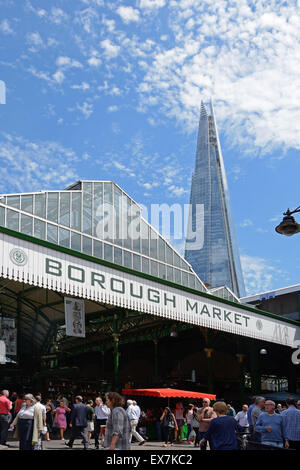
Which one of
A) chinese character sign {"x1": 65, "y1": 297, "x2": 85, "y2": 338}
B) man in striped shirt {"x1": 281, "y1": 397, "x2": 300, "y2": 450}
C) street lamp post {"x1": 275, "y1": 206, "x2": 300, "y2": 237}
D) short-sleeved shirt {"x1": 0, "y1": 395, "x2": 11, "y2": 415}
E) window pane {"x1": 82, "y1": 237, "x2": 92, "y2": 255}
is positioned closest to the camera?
man in striped shirt {"x1": 281, "y1": 397, "x2": 300, "y2": 450}

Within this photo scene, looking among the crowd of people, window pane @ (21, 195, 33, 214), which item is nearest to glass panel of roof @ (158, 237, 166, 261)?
window pane @ (21, 195, 33, 214)

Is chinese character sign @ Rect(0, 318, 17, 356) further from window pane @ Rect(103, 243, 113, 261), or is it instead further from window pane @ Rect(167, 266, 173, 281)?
window pane @ Rect(167, 266, 173, 281)

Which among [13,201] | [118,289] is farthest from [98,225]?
[118,289]

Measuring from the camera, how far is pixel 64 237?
25297 mm

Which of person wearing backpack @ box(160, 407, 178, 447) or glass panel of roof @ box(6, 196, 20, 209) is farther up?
glass panel of roof @ box(6, 196, 20, 209)

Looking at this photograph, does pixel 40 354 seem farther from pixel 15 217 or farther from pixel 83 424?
pixel 83 424

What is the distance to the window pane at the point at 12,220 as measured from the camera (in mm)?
23156

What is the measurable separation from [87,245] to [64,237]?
1435 mm

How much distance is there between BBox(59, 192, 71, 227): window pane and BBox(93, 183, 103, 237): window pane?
1669 mm

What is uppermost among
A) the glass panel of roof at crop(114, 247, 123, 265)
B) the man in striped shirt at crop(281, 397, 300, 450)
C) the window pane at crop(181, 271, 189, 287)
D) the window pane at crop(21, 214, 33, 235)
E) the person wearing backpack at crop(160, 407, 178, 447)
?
the window pane at crop(21, 214, 33, 235)

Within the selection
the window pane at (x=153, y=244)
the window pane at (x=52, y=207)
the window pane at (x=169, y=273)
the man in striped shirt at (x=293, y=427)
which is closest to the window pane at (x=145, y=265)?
the window pane at (x=153, y=244)

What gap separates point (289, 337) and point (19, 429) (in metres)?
22.1

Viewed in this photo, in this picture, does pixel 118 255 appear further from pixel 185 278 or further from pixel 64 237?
pixel 185 278

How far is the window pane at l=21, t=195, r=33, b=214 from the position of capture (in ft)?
78.7
